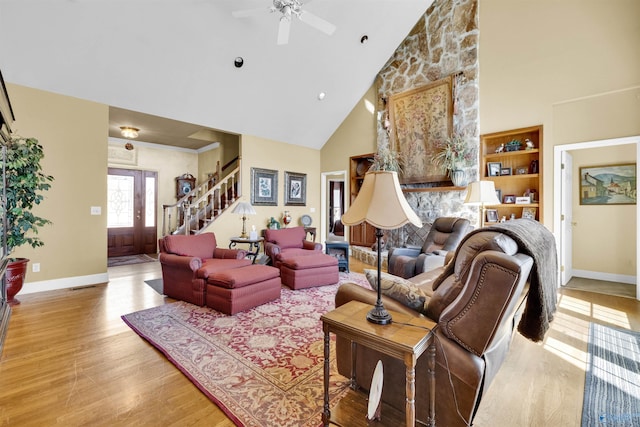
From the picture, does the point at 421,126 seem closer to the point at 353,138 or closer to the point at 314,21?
the point at 353,138

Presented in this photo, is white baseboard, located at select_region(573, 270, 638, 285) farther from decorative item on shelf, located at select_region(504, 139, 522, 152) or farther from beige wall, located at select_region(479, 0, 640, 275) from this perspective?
decorative item on shelf, located at select_region(504, 139, 522, 152)

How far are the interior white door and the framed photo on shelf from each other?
5224 millimetres

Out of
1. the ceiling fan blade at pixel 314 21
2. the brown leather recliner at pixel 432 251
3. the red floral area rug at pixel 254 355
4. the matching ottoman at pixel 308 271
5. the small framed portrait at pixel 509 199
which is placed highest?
the ceiling fan blade at pixel 314 21

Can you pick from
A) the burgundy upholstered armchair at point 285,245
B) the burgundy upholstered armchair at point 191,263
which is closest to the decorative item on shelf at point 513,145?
the burgundy upholstered armchair at point 285,245

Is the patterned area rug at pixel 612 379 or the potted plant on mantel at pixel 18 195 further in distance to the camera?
the potted plant on mantel at pixel 18 195

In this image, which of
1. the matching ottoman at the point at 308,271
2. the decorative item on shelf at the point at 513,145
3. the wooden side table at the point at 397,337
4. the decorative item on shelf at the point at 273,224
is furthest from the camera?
the decorative item on shelf at the point at 273,224

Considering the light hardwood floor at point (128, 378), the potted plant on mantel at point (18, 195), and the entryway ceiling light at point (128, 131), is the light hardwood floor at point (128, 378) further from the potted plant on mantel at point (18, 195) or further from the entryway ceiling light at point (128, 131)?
the entryway ceiling light at point (128, 131)

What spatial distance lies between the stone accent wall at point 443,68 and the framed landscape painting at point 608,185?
179 centimetres

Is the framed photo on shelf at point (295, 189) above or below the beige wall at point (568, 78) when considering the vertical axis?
below

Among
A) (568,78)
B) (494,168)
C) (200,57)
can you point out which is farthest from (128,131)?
(568,78)

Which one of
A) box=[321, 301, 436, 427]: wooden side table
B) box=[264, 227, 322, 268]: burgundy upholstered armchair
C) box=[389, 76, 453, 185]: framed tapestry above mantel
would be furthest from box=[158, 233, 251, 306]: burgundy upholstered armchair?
box=[389, 76, 453, 185]: framed tapestry above mantel

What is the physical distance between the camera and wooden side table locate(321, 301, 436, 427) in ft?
3.89

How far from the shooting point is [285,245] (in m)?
4.79

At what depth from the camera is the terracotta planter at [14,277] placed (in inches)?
131
